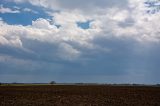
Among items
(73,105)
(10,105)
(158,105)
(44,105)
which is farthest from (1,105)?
(158,105)

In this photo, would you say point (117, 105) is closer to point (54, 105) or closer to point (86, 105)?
point (86, 105)

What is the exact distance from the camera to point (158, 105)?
40031 mm

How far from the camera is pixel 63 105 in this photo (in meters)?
39.9

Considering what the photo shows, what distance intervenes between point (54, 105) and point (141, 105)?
1037 cm

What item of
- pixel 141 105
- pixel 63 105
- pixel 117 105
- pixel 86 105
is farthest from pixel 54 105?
pixel 141 105

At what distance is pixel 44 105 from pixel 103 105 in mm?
6984

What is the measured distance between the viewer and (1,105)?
38750 millimetres

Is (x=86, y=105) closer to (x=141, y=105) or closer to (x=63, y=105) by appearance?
(x=63, y=105)

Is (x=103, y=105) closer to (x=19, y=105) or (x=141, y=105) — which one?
(x=141, y=105)

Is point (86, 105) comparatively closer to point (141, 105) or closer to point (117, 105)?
point (117, 105)

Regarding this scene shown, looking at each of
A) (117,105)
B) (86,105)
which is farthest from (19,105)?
(117,105)

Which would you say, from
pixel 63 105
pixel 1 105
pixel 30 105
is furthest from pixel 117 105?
pixel 1 105

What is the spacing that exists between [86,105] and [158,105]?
855cm

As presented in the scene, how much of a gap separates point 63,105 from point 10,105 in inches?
242
